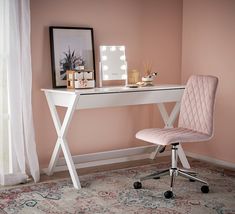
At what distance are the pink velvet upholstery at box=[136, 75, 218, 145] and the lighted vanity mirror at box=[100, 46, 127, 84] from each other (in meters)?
0.82

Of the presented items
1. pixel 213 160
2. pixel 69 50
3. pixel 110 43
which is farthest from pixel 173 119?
pixel 69 50

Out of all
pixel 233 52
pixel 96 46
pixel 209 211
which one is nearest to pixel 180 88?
pixel 233 52

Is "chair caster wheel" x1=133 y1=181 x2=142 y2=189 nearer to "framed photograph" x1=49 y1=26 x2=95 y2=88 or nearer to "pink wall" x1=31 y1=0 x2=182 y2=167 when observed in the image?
"pink wall" x1=31 y1=0 x2=182 y2=167

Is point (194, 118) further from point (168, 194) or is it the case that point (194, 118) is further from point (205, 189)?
point (168, 194)

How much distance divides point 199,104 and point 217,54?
1.00 m

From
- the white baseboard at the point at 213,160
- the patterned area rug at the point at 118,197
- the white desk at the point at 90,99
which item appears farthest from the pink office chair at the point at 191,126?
the white baseboard at the point at 213,160

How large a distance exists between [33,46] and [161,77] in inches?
62.1

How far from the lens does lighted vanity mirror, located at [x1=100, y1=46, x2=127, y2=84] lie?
4387mm

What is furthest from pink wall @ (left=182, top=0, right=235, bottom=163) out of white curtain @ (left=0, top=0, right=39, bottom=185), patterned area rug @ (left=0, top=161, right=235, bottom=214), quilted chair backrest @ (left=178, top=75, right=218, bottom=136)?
white curtain @ (left=0, top=0, right=39, bottom=185)

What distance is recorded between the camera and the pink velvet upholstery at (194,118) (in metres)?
3.54

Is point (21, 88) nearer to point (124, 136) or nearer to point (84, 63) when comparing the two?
point (84, 63)

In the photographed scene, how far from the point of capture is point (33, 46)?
4066 mm

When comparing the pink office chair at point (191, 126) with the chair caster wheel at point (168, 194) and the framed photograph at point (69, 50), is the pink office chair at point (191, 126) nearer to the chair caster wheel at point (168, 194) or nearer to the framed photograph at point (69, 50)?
the chair caster wheel at point (168, 194)

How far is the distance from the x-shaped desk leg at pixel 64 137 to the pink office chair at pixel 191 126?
562 millimetres
